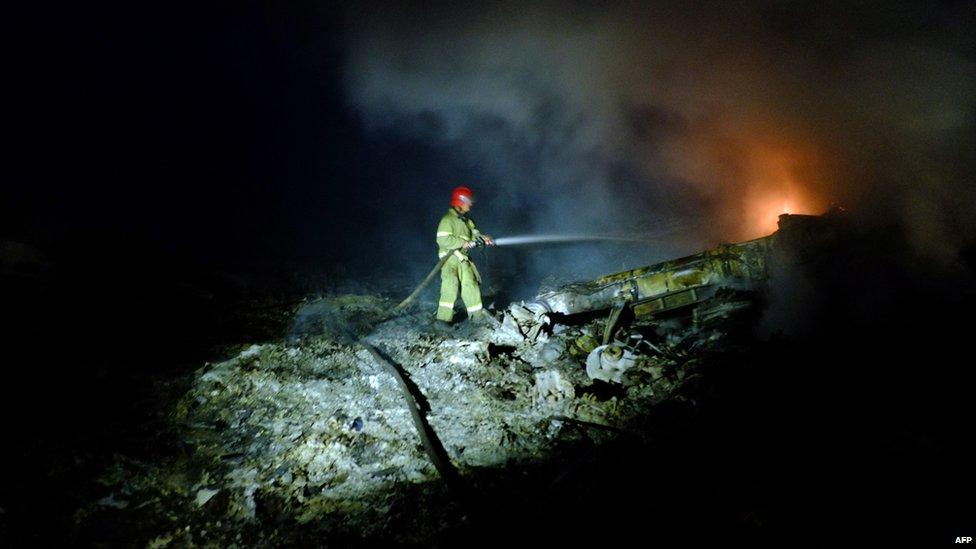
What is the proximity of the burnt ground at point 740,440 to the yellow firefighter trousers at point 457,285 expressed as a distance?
8.66 ft

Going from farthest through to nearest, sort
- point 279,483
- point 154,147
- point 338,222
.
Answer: point 338,222 < point 154,147 < point 279,483

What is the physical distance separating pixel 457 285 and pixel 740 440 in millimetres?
3920

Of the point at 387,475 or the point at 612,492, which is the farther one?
the point at 387,475

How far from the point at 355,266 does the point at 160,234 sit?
6.57 m

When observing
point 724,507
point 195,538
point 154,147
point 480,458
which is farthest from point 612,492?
point 154,147

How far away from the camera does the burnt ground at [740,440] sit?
1999mm

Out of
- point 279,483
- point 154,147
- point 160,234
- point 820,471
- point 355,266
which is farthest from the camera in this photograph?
point 154,147

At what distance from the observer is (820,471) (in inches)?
87.3

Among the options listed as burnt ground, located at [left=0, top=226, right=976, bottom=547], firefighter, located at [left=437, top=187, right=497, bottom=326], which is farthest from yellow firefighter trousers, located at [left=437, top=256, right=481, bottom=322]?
burnt ground, located at [left=0, top=226, right=976, bottom=547]

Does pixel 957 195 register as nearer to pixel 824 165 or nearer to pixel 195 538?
pixel 824 165

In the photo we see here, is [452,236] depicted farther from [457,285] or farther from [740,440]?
[740,440]

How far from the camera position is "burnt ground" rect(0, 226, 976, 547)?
1999mm

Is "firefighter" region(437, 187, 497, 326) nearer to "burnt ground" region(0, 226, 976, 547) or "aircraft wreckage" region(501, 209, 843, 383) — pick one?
"aircraft wreckage" region(501, 209, 843, 383)

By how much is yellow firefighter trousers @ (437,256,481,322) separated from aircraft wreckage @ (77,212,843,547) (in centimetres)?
35
